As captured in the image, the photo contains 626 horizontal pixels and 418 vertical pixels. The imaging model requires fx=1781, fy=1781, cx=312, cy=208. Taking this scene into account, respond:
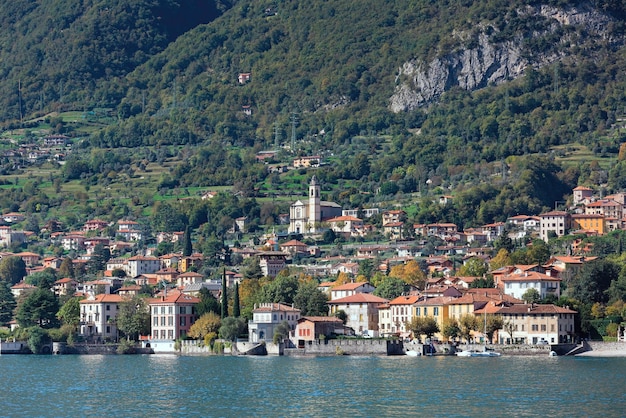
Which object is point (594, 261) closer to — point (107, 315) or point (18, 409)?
point (107, 315)

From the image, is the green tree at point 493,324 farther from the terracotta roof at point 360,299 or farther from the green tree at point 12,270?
the green tree at point 12,270

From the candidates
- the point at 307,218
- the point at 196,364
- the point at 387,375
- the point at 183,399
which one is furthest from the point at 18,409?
the point at 307,218

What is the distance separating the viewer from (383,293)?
397 ft

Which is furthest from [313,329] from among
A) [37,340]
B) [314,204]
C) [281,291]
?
[314,204]

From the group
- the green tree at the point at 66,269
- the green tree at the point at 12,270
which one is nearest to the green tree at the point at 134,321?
the green tree at the point at 66,269

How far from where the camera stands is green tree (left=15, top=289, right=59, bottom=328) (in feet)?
404

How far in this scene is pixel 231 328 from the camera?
10931 centimetres


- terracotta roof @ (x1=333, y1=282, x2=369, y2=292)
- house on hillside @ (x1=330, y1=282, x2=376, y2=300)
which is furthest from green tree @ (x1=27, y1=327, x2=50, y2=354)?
terracotta roof @ (x1=333, y1=282, x2=369, y2=292)

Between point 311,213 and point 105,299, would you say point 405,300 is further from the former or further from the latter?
point 311,213

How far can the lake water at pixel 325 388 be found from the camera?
68000 millimetres

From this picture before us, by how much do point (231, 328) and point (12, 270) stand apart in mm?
58851

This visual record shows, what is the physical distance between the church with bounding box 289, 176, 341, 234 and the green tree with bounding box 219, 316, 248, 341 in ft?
209

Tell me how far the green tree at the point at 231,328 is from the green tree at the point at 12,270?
55.4m

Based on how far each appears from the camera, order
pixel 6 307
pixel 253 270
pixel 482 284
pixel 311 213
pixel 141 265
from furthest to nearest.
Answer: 1. pixel 311 213
2. pixel 141 265
3. pixel 6 307
4. pixel 253 270
5. pixel 482 284
